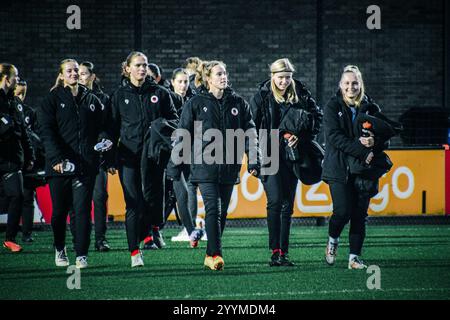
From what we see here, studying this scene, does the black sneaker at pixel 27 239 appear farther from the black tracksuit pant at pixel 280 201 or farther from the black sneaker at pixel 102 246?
the black tracksuit pant at pixel 280 201

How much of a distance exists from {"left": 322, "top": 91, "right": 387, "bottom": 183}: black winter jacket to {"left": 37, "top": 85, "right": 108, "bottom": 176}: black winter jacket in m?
2.27

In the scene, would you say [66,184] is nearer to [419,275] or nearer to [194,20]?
[419,275]

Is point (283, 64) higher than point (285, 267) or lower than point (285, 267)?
higher

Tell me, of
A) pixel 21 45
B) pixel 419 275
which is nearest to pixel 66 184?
pixel 419 275

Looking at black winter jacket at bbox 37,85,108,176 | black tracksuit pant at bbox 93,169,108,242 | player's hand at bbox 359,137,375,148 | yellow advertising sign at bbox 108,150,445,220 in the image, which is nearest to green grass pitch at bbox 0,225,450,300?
black tracksuit pant at bbox 93,169,108,242

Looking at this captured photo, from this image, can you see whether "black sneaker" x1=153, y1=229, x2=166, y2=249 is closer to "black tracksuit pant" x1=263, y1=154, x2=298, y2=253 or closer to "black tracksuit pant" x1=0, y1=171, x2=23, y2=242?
"black tracksuit pant" x1=0, y1=171, x2=23, y2=242

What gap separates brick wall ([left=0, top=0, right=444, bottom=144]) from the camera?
2080 centimetres

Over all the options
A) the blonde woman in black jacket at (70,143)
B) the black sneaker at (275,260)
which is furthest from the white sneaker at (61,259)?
the black sneaker at (275,260)

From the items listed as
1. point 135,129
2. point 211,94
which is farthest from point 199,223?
point 211,94

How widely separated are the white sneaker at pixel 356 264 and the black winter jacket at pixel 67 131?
268 cm

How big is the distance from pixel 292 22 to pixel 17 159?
10.0m

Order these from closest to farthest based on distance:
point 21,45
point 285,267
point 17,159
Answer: point 285,267, point 17,159, point 21,45

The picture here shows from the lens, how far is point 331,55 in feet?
71.8

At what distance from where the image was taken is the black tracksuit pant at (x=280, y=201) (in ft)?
37.1
